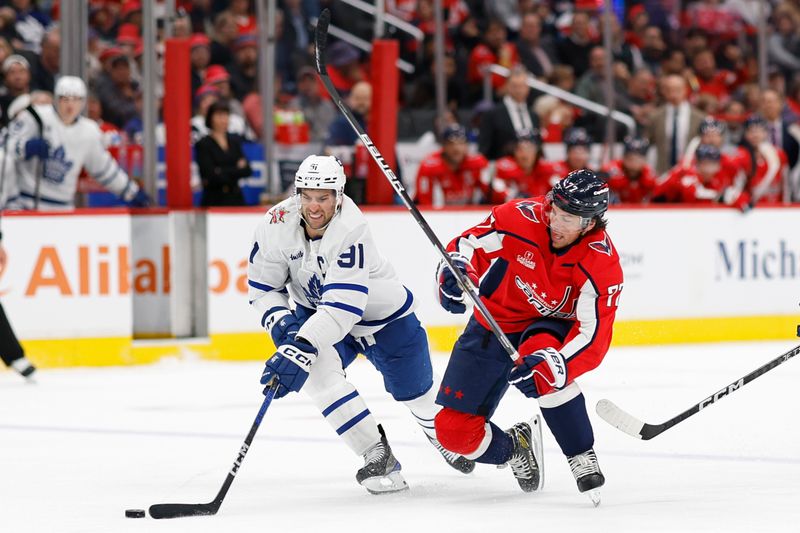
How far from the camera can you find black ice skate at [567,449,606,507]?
4.30 m

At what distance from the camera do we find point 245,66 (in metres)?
10.4

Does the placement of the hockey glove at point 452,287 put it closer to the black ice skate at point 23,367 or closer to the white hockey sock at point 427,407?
the white hockey sock at point 427,407

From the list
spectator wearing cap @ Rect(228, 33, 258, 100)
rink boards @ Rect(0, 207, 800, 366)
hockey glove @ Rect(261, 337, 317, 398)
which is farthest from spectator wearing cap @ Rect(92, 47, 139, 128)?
hockey glove @ Rect(261, 337, 317, 398)

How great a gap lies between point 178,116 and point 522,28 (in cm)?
429

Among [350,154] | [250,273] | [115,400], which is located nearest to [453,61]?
[350,154]

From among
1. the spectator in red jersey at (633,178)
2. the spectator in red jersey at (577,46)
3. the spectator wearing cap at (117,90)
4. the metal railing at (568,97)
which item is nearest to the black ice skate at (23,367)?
the spectator wearing cap at (117,90)

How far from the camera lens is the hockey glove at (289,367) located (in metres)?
4.26

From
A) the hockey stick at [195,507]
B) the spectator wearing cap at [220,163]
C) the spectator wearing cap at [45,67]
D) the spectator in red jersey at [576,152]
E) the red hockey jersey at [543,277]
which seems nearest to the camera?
the hockey stick at [195,507]

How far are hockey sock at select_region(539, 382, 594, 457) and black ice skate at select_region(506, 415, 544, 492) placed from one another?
0.68 ft

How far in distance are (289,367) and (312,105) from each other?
612 cm

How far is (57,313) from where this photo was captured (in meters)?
7.75

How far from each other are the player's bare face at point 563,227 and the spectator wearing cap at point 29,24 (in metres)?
6.39

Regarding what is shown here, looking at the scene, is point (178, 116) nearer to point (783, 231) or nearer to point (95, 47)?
point (95, 47)

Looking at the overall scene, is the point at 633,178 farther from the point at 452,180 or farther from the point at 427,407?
the point at 427,407
